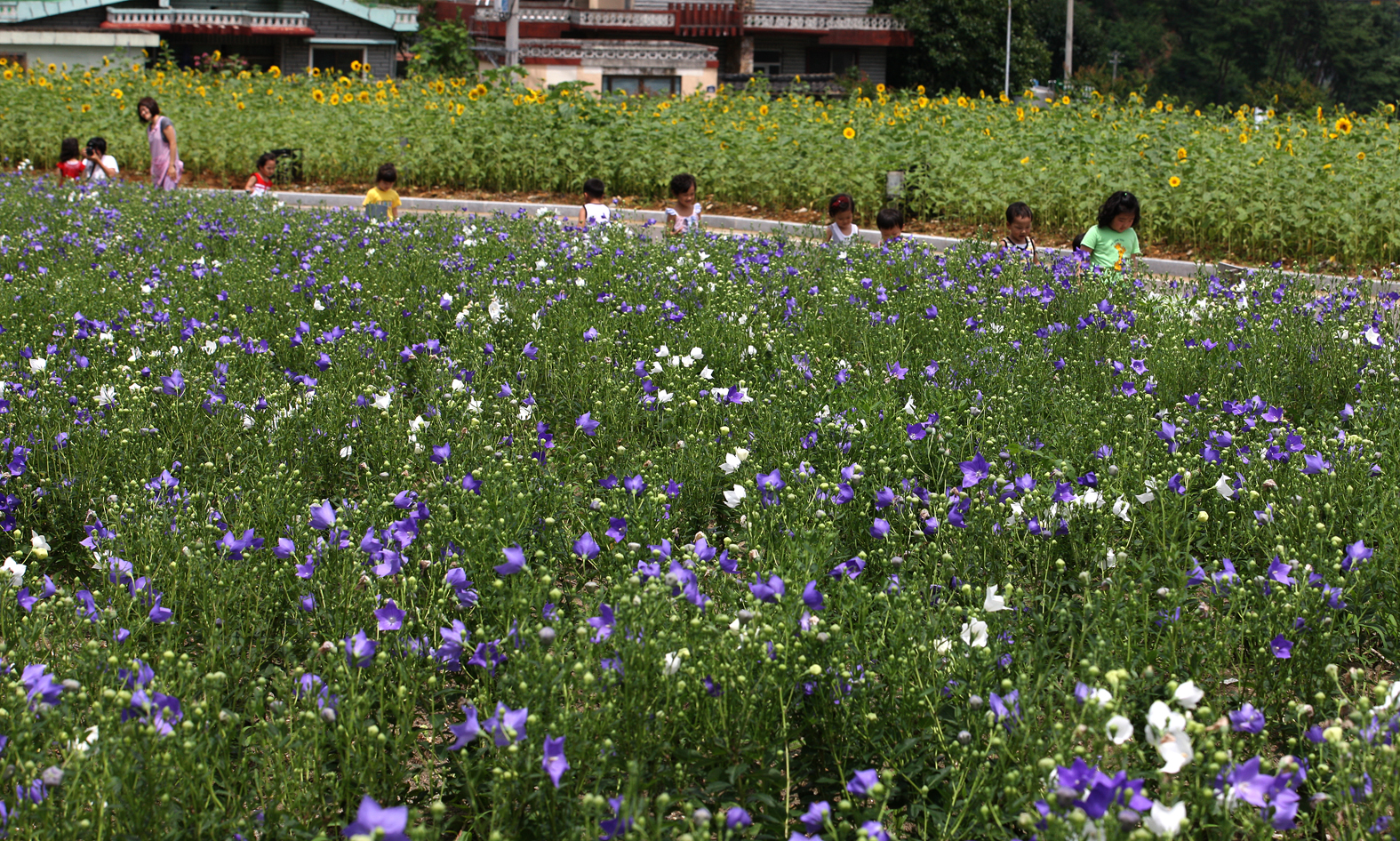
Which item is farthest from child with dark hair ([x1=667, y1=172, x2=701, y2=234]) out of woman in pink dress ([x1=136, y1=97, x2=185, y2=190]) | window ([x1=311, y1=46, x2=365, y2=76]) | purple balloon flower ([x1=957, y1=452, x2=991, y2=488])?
A: window ([x1=311, y1=46, x2=365, y2=76])

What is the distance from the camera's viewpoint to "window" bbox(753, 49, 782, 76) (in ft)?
141

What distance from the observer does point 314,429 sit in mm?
4336

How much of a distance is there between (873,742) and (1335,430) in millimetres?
2681

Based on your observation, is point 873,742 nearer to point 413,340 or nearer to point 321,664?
point 321,664

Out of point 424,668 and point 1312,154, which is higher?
point 1312,154

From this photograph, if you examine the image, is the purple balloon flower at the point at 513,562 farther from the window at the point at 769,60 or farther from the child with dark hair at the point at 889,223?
the window at the point at 769,60

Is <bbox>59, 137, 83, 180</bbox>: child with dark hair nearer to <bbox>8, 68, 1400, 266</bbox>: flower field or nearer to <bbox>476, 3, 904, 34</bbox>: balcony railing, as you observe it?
<bbox>8, 68, 1400, 266</bbox>: flower field

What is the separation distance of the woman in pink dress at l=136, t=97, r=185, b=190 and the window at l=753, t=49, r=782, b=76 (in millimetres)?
32640

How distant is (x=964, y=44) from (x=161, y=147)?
113 ft

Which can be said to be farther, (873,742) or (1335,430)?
(1335,430)

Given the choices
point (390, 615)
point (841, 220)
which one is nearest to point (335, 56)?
point (841, 220)

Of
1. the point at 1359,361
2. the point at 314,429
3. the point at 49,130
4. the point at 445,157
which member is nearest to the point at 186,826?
the point at 314,429

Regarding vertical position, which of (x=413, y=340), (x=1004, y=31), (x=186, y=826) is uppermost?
(x=1004, y=31)

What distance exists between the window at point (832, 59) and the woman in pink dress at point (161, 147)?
33925 millimetres
